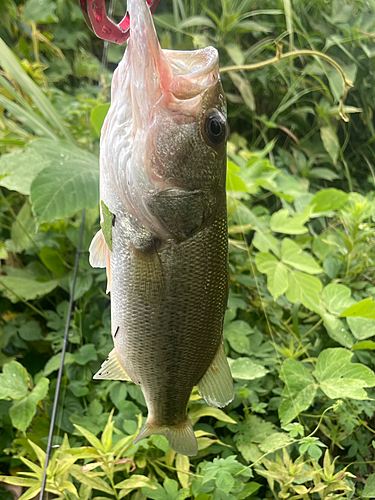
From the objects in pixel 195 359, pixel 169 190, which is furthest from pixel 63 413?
pixel 169 190

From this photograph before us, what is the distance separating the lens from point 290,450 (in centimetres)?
100

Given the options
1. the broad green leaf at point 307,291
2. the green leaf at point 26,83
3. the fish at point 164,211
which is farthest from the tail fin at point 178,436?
the green leaf at point 26,83

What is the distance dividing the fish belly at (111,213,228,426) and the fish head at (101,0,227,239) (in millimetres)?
36

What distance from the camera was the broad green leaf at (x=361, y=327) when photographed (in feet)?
3.64

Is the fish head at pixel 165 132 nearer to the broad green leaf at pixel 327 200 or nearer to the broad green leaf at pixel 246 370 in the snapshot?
the broad green leaf at pixel 246 370

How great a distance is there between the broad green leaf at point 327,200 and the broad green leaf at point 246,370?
714 millimetres

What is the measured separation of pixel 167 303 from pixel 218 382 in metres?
0.18

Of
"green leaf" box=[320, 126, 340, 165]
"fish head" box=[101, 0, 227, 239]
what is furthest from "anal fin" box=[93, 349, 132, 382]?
"green leaf" box=[320, 126, 340, 165]

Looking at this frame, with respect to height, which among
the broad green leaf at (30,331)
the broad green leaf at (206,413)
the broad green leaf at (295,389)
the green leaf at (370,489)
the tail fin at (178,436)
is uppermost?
the tail fin at (178,436)

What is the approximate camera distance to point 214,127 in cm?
48

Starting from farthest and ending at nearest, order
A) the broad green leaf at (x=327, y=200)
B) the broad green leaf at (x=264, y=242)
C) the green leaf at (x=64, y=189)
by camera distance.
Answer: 1. the broad green leaf at (x=327, y=200)
2. the broad green leaf at (x=264, y=242)
3. the green leaf at (x=64, y=189)

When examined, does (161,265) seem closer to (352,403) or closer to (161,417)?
(161,417)

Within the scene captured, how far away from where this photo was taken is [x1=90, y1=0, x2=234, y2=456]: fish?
46 cm

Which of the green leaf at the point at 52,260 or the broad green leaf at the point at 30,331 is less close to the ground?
the green leaf at the point at 52,260
